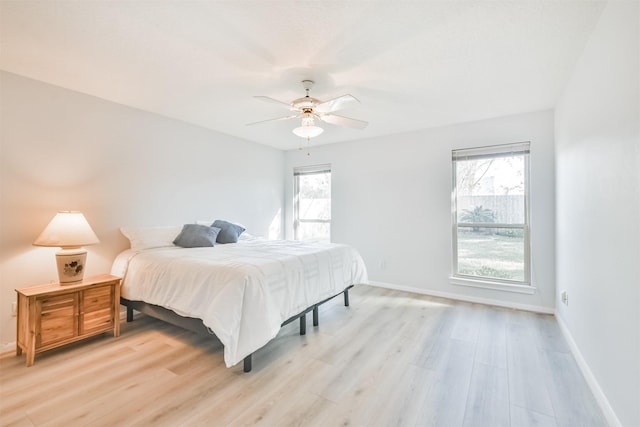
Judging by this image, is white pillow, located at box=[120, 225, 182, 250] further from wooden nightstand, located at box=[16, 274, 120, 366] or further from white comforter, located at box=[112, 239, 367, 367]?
wooden nightstand, located at box=[16, 274, 120, 366]

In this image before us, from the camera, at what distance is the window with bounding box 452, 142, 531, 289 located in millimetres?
3562

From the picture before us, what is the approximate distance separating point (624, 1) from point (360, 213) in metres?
3.63

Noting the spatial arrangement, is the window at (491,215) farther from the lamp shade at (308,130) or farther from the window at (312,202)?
the lamp shade at (308,130)

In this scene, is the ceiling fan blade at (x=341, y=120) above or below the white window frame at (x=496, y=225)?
above

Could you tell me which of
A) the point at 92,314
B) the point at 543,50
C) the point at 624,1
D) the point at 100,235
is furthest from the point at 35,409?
the point at 543,50

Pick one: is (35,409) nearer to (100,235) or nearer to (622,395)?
(100,235)

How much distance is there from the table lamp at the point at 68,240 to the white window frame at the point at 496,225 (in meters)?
4.27

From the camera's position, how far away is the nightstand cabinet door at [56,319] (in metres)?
2.28

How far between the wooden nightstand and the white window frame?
161 inches

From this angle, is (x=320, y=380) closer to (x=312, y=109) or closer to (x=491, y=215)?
(x=312, y=109)

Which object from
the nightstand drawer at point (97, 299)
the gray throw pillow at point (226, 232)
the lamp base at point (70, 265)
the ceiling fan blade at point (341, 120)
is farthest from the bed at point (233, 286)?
the ceiling fan blade at point (341, 120)

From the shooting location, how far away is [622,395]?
1482 mm

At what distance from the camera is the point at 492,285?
145 inches

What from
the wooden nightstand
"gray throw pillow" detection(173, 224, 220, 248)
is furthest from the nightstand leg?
"gray throw pillow" detection(173, 224, 220, 248)
